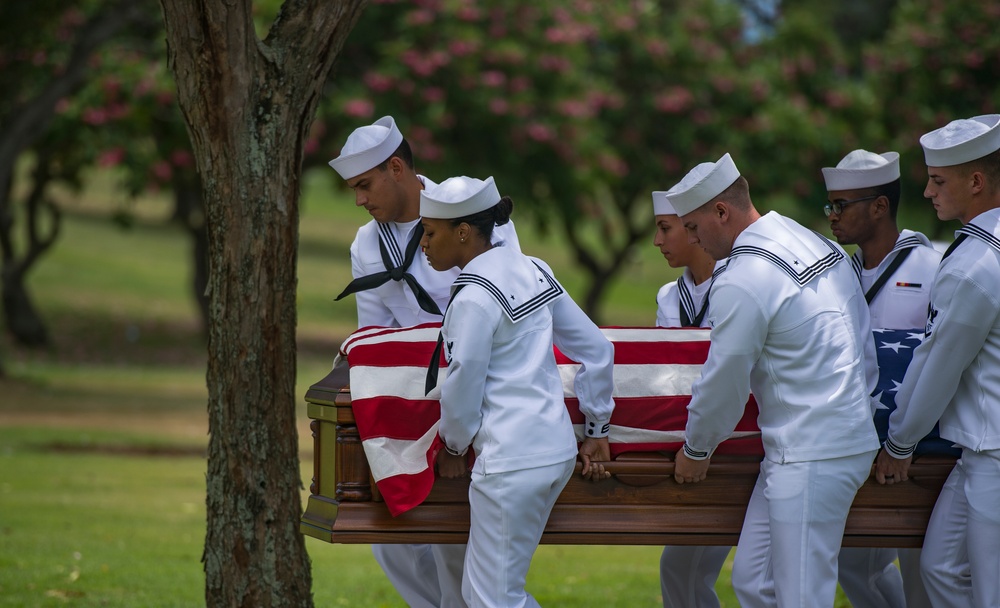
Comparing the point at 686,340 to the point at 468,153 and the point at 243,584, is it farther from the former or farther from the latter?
the point at 468,153

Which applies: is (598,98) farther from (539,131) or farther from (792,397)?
(792,397)

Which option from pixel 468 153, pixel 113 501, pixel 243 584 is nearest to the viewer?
pixel 243 584

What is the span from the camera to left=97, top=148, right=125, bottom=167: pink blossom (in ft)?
54.6

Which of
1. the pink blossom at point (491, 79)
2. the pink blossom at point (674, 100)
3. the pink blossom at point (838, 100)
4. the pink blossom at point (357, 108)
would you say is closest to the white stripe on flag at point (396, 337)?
the pink blossom at point (357, 108)

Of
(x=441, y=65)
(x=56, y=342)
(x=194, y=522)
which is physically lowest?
(x=56, y=342)

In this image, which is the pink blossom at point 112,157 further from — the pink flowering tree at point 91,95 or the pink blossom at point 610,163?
the pink blossom at point 610,163

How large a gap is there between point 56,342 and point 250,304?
18553 millimetres

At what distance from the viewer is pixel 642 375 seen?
4.38 metres

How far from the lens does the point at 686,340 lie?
447 cm

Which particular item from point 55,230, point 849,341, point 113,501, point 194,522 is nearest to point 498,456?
point 849,341

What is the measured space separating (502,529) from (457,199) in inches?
43.5

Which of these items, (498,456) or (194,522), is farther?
(194,522)

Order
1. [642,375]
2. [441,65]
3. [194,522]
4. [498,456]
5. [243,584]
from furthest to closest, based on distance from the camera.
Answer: [441,65] < [194,522] < [243,584] < [642,375] < [498,456]

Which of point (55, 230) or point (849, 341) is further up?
point (849, 341)
